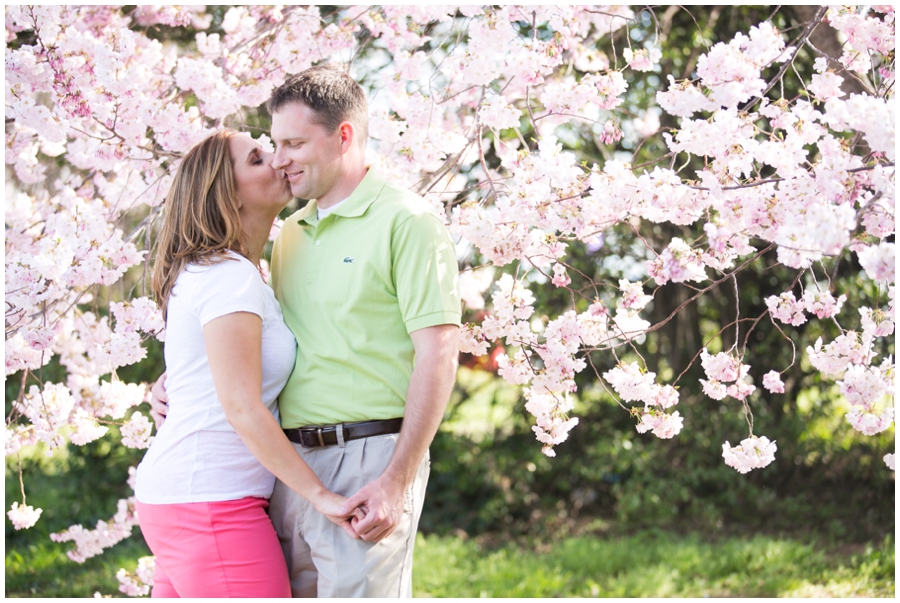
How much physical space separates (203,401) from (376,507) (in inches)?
18.8

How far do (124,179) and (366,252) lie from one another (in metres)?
1.86

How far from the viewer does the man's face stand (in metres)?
1.86

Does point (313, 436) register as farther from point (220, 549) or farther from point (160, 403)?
point (160, 403)

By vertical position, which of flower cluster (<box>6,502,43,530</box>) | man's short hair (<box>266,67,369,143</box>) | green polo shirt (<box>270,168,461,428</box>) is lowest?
flower cluster (<box>6,502,43,530</box>)

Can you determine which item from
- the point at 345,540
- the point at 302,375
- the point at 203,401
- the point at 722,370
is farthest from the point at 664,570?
the point at 203,401

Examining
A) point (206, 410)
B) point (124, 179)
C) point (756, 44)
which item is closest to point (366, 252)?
point (206, 410)

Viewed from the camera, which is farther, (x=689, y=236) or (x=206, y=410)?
(x=689, y=236)

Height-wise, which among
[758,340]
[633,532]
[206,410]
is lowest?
[633,532]

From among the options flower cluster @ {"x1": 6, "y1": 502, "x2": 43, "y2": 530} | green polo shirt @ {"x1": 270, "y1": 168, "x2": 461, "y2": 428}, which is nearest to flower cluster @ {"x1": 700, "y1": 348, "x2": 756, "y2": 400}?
green polo shirt @ {"x1": 270, "y1": 168, "x2": 461, "y2": 428}

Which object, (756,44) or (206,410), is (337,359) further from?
(756,44)

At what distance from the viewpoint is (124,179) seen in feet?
10.5

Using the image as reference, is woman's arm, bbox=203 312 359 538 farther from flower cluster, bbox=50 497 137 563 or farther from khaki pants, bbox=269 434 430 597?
flower cluster, bbox=50 497 137 563

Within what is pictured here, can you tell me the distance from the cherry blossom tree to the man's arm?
0.53 metres

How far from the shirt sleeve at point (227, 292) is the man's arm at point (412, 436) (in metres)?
0.36
